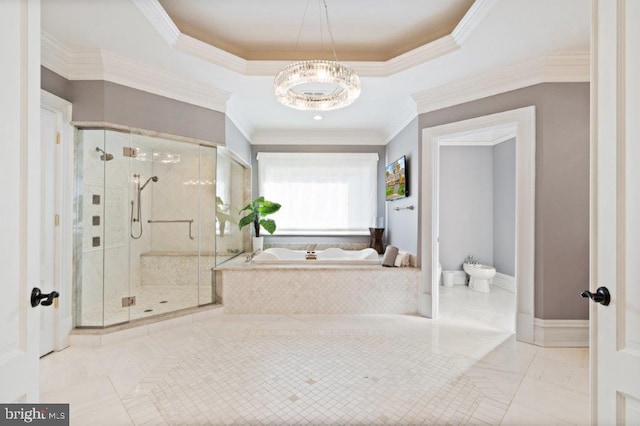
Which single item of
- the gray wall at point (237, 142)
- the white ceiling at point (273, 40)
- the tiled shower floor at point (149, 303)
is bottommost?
the tiled shower floor at point (149, 303)

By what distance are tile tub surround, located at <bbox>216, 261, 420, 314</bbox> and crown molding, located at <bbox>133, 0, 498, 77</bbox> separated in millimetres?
2136

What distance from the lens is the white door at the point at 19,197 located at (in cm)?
91

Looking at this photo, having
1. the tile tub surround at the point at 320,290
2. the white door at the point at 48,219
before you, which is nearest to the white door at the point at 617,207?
the tile tub surround at the point at 320,290

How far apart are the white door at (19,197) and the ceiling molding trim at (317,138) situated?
4.13 m

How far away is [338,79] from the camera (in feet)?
7.73

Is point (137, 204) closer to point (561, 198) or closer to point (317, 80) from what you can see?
point (317, 80)

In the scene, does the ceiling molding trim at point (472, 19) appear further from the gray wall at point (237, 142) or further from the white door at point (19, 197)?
the gray wall at point (237, 142)

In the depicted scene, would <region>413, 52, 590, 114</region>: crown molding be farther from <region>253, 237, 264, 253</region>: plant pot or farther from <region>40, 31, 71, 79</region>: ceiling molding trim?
<region>40, 31, 71, 79</region>: ceiling molding trim

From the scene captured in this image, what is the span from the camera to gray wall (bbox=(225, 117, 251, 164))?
3.84 m

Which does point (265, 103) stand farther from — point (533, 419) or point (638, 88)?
point (533, 419)

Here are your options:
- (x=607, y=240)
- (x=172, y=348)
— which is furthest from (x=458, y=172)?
(x=172, y=348)

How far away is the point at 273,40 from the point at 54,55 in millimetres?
1804

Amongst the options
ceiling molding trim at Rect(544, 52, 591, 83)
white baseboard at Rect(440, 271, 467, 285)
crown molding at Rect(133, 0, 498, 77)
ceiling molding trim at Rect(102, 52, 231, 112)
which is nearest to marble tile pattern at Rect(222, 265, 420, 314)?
white baseboard at Rect(440, 271, 467, 285)

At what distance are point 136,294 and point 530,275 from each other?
3.92 metres
